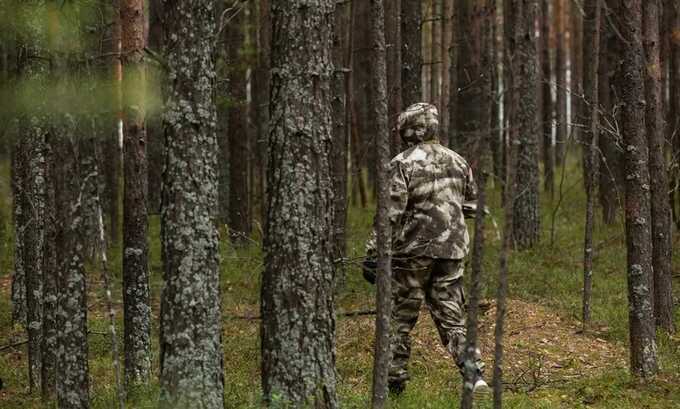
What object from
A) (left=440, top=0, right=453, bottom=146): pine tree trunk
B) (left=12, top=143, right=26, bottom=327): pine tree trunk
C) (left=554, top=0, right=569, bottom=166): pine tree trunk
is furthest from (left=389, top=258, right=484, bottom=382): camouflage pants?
(left=554, top=0, right=569, bottom=166): pine tree trunk

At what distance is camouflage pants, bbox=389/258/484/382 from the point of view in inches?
321

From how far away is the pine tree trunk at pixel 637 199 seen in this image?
879 cm

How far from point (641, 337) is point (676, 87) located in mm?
10074

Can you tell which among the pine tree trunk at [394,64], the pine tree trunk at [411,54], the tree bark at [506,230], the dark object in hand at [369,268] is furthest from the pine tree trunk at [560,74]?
the tree bark at [506,230]

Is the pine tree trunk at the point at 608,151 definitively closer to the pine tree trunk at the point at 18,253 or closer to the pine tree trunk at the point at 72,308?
the pine tree trunk at the point at 18,253

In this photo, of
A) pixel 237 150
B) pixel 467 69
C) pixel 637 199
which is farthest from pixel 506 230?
pixel 467 69

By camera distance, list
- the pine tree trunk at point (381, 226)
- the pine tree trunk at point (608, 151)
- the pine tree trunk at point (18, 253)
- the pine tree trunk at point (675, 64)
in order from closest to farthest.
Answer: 1. the pine tree trunk at point (381, 226)
2. the pine tree trunk at point (18, 253)
3. the pine tree trunk at point (675, 64)
4. the pine tree trunk at point (608, 151)

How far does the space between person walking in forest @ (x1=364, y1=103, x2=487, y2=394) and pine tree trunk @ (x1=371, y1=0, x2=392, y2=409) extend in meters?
1.18

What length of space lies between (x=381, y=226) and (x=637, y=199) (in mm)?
3261

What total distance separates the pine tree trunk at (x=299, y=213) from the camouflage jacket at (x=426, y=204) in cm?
167

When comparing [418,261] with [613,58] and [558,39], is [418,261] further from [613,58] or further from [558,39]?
[558,39]

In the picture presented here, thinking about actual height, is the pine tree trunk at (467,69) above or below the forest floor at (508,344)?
above

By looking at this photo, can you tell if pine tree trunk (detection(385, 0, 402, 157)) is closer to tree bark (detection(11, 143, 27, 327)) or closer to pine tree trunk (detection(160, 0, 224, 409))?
tree bark (detection(11, 143, 27, 327))

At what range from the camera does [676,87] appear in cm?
1767
